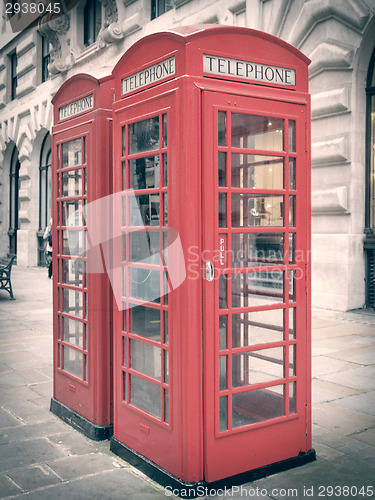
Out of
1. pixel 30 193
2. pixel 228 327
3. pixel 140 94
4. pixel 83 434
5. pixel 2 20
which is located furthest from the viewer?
pixel 2 20

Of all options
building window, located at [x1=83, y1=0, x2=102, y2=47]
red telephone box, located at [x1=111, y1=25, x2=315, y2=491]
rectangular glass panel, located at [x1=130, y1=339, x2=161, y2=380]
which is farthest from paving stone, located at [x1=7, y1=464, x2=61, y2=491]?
building window, located at [x1=83, y1=0, x2=102, y2=47]

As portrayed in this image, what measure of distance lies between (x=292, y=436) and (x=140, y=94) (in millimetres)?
2416

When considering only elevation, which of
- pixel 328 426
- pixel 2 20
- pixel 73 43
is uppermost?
pixel 2 20

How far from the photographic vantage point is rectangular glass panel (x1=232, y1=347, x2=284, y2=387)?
Answer: 3594 mm

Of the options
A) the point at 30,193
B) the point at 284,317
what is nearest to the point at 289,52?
the point at 284,317

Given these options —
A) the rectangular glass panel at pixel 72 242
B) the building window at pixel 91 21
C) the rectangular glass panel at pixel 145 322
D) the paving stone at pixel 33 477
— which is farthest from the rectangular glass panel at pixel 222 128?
the building window at pixel 91 21

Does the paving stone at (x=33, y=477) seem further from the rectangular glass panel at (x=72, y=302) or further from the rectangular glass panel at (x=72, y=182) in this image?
the rectangular glass panel at (x=72, y=182)

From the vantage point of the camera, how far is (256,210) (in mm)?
3789

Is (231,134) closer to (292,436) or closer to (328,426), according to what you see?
(292,436)

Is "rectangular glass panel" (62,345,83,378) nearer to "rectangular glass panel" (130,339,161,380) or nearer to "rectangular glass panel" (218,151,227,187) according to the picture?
"rectangular glass panel" (130,339,161,380)

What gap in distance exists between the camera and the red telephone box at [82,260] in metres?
4.08

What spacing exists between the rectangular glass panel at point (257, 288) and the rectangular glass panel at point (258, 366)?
0.34 m

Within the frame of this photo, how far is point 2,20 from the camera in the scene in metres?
22.9

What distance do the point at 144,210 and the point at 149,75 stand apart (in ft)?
2.77
